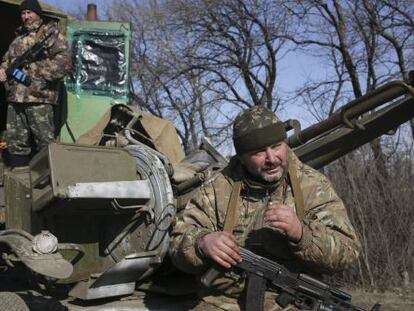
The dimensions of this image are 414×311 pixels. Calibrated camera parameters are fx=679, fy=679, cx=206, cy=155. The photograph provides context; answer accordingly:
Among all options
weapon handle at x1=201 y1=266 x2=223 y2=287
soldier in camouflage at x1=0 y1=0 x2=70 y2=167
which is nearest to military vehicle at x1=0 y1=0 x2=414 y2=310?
soldier in camouflage at x1=0 y1=0 x2=70 y2=167

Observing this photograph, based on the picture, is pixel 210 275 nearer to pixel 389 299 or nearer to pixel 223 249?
pixel 223 249

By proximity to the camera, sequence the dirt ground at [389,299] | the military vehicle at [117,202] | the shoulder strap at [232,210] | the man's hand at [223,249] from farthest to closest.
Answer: the dirt ground at [389,299], the military vehicle at [117,202], the shoulder strap at [232,210], the man's hand at [223,249]

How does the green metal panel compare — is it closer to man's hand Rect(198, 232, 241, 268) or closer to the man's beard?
the man's beard

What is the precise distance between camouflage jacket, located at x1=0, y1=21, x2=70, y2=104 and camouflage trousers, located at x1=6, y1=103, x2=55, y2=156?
8 centimetres

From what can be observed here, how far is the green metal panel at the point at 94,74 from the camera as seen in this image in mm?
6398

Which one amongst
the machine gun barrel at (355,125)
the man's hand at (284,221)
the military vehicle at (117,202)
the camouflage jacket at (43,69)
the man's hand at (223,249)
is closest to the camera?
the man's hand at (284,221)

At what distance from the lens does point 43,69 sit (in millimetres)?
5793

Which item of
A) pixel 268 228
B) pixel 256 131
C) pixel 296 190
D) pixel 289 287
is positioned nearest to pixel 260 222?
pixel 268 228

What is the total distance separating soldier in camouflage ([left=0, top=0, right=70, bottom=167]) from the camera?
5770 millimetres

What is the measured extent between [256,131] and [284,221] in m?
0.57

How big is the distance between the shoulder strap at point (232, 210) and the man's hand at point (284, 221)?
1.58ft

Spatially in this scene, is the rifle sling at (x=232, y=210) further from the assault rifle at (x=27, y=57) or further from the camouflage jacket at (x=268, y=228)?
the assault rifle at (x=27, y=57)

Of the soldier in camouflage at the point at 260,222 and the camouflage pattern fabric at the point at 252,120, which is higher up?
the camouflage pattern fabric at the point at 252,120

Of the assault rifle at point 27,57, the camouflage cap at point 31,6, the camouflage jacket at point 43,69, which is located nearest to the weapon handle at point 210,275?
the camouflage jacket at point 43,69
